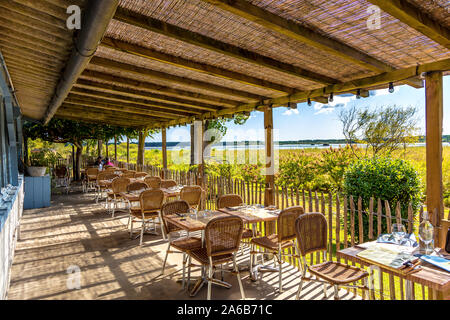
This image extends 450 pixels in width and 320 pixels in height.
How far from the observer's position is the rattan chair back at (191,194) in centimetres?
593

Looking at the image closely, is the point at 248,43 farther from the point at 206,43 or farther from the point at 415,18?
the point at 415,18

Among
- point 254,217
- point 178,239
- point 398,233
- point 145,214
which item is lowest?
point 178,239

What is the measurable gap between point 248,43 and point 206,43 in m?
0.51

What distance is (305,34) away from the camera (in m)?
2.92

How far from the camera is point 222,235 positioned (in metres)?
3.26

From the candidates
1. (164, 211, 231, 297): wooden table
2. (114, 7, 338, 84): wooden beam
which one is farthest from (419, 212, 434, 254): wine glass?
(114, 7, 338, 84): wooden beam

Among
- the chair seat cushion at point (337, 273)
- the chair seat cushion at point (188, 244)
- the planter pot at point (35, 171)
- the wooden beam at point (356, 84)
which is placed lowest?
the chair seat cushion at point (337, 273)

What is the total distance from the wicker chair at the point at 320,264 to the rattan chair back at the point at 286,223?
0.45 metres

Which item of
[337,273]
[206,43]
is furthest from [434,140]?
[206,43]

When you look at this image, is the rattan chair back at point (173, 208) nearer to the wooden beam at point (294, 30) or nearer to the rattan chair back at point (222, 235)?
the rattan chair back at point (222, 235)

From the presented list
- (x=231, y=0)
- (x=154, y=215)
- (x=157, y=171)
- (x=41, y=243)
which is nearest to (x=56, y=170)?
(x=157, y=171)

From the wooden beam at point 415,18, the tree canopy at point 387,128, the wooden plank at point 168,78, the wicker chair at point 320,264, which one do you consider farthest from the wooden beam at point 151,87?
the tree canopy at point 387,128

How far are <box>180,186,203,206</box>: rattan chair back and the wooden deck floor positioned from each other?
3.02 ft

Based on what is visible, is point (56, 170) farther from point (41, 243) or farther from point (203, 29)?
point (203, 29)
